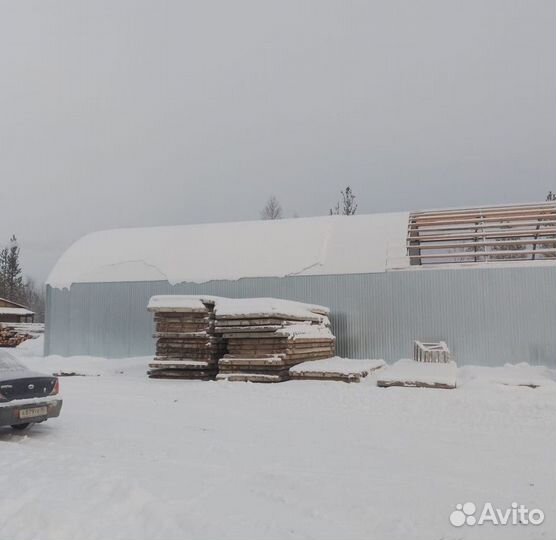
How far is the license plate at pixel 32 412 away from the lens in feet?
27.6

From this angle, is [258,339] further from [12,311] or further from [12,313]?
[12,311]

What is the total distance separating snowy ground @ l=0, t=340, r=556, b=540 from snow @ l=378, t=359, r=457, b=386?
967 millimetres

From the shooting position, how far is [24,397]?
28.0 ft

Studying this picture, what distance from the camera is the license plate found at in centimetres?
841

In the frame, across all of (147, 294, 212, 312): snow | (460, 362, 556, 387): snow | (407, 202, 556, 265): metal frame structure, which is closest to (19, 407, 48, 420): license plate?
(147, 294, 212, 312): snow

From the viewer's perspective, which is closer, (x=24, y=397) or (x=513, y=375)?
(x=24, y=397)

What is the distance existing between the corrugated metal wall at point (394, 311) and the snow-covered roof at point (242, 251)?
484 millimetres

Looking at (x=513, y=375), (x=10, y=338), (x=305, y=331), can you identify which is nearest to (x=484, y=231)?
(x=513, y=375)

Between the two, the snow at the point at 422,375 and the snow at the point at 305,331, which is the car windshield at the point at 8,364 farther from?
the snow at the point at 422,375

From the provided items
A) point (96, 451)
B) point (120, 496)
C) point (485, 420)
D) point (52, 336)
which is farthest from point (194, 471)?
point (52, 336)

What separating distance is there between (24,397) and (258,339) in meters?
8.34

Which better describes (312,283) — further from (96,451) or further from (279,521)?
(279,521)

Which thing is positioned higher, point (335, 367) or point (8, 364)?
point (8, 364)

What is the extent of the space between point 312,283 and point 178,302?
7070mm
